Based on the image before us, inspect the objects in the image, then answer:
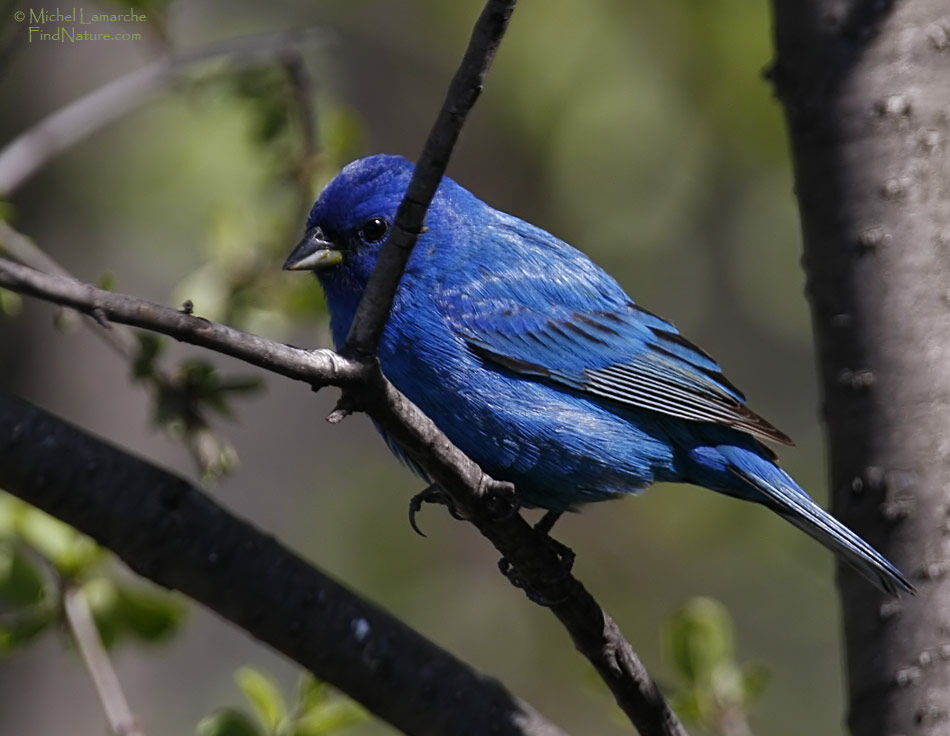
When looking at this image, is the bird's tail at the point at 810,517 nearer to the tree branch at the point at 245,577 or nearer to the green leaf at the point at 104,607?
the tree branch at the point at 245,577

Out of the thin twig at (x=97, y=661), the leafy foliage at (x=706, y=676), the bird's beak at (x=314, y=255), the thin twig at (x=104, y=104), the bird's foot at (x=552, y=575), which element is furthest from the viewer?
the thin twig at (x=104, y=104)

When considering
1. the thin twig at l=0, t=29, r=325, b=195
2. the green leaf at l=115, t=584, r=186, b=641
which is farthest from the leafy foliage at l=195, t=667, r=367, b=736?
the thin twig at l=0, t=29, r=325, b=195

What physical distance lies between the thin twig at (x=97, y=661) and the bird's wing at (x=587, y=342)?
4.35 feet

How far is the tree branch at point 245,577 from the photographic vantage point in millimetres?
3062

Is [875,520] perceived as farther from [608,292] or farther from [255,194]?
[255,194]

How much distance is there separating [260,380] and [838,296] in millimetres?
1656

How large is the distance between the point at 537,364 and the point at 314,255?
2.54ft

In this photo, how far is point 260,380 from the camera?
11.3ft

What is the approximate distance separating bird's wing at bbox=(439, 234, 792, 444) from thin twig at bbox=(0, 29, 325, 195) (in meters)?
1.20

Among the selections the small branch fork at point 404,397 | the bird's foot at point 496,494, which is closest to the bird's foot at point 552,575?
the small branch fork at point 404,397

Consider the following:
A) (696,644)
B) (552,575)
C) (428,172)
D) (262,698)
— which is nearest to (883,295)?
(696,644)

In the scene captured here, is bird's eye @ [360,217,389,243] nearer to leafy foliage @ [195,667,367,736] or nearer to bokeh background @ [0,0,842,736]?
bokeh background @ [0,0,842,736]

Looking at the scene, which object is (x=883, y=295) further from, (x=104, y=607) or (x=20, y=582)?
(x=20, y=582)

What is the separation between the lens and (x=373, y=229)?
4031 millimetres
